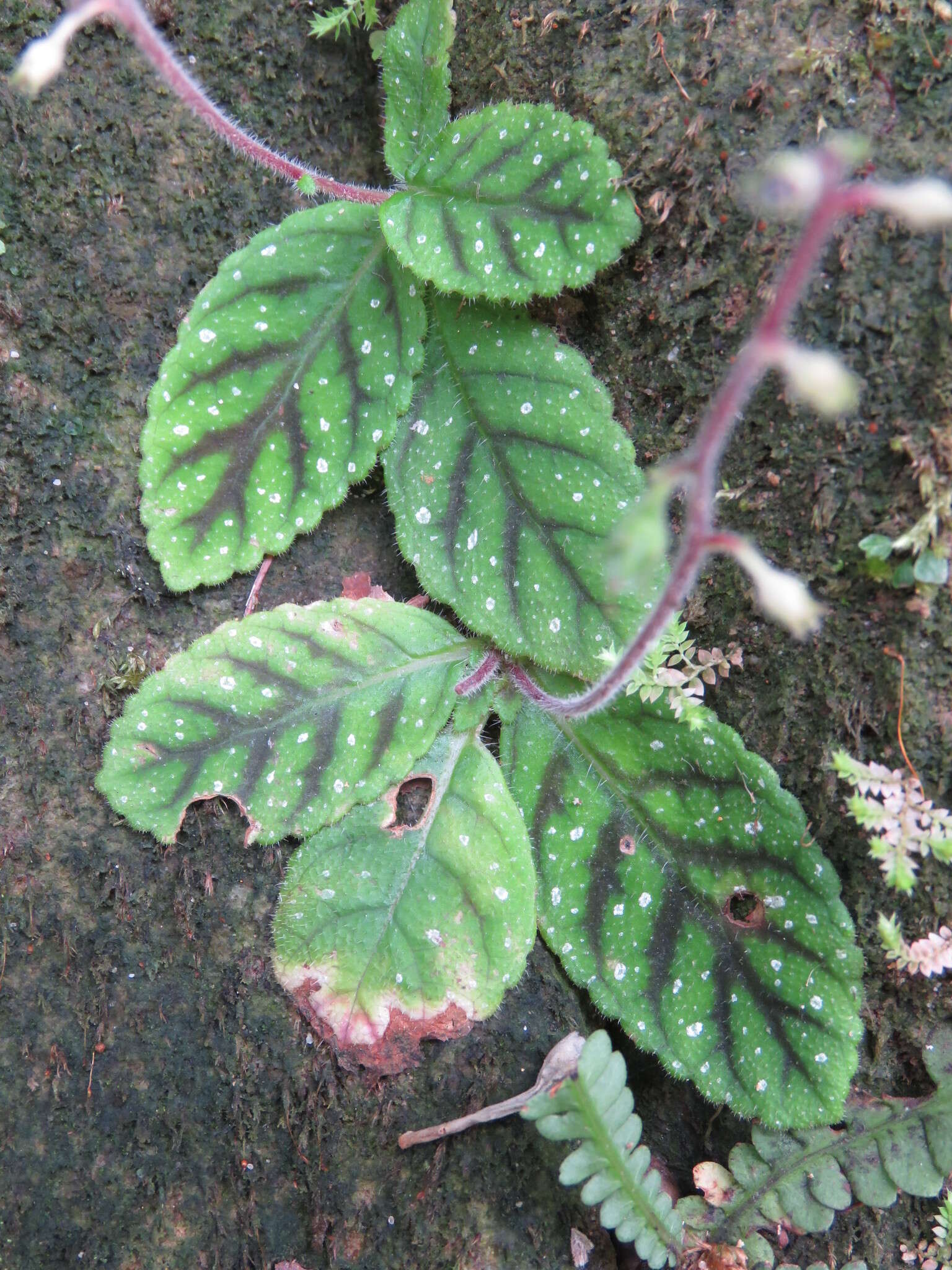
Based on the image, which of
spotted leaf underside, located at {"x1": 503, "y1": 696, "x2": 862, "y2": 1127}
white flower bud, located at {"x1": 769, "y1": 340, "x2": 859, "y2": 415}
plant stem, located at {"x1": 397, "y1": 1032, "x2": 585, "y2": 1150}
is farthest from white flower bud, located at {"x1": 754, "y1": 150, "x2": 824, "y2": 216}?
plant stem, located at {"x1": 397, "y1": 1032, "x2": 585, "y2": 1150}

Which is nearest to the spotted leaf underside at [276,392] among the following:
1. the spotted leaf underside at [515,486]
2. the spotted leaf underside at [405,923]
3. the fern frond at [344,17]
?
the spotted leaf underside at [515,486]

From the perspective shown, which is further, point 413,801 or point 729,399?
point 413,801

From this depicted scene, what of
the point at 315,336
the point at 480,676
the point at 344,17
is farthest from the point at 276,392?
the point at 344,17

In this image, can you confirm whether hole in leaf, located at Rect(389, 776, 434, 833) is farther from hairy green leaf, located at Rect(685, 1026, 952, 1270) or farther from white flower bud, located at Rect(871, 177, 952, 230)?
white flower bud, located at Rect(871, 177, 952, 230)

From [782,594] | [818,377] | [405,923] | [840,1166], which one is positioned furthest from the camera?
[405,923]

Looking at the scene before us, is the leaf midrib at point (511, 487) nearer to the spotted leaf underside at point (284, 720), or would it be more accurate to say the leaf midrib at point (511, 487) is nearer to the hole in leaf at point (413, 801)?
the spotted leaf underside at point (284, 720)

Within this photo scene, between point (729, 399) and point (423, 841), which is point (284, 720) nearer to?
point (423, 841)

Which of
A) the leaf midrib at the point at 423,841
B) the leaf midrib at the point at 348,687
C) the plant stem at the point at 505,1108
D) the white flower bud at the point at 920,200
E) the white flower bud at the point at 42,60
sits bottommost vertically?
the plant stem at the point at 505,1108
